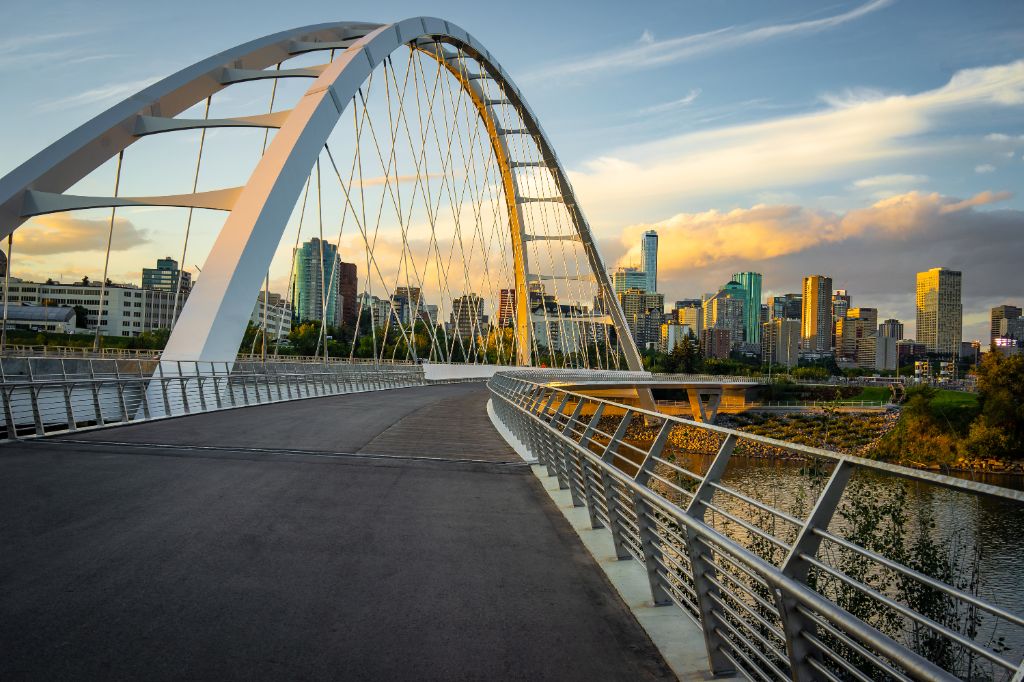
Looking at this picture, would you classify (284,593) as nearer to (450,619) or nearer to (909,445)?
(450,619)

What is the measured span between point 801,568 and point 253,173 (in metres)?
21.8

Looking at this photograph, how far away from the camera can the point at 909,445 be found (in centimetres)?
5688

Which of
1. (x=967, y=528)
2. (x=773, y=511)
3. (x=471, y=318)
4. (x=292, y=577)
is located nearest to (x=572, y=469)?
(x=292, y=577)

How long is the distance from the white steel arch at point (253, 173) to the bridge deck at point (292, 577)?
10.2 meters

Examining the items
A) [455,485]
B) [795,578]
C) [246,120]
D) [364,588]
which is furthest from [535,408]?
[246,120]

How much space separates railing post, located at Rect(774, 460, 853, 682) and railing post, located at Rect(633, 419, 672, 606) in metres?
1.98

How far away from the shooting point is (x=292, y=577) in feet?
17.9

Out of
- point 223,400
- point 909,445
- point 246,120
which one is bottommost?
point 909,445

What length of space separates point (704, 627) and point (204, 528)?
4.36 meters

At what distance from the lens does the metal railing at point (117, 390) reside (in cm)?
1365

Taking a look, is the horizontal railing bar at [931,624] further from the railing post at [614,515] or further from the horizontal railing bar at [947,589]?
the railing post at [614,515]

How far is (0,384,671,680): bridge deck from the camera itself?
159 inches

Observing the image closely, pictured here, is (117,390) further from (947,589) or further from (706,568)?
(947,589)

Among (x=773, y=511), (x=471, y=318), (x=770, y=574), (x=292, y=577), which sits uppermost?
(x=471, y=318)
